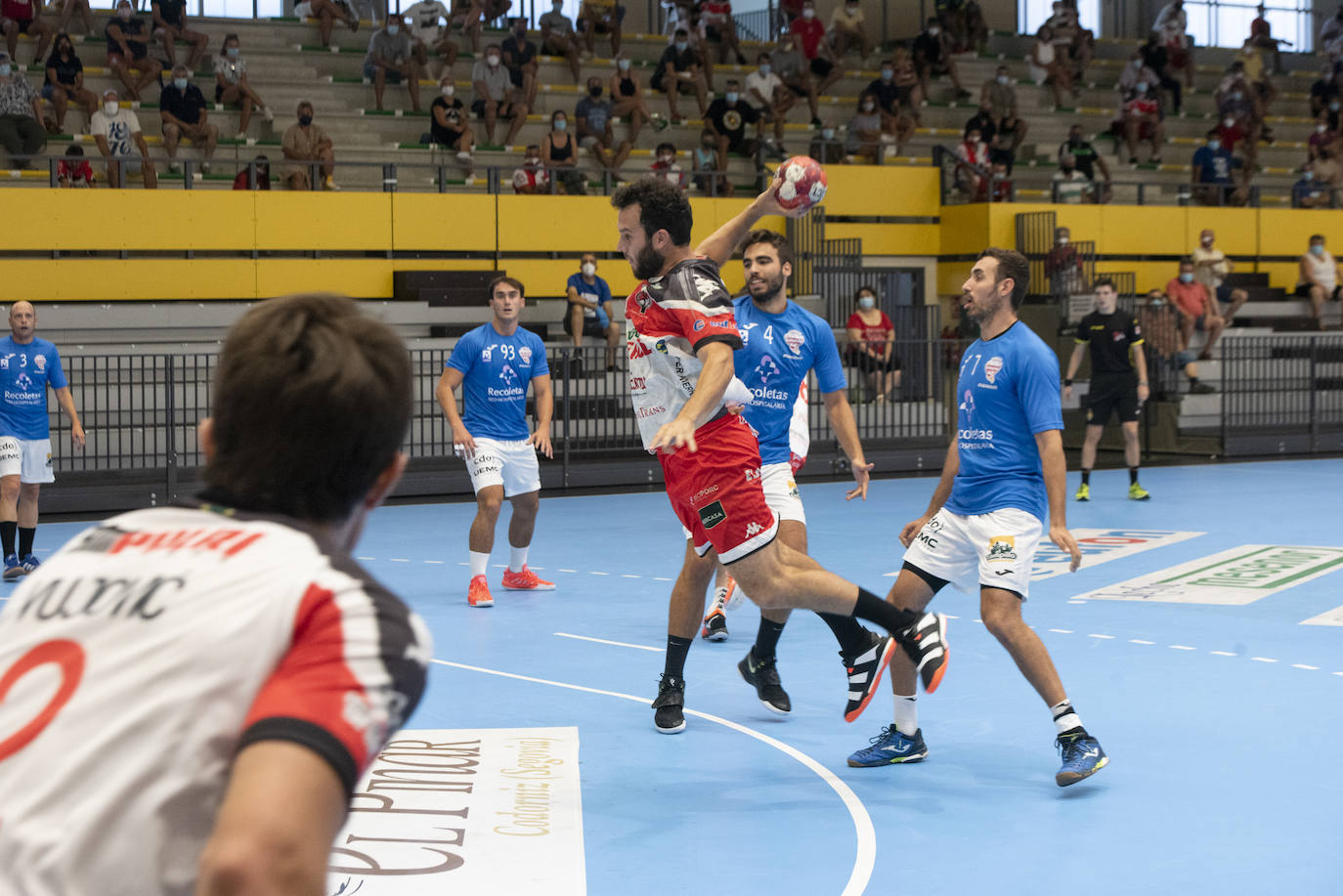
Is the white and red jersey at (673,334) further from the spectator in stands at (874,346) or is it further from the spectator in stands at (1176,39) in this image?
the spectator in stands at (1176,39)

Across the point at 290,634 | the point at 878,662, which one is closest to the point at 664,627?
the point at 878,662

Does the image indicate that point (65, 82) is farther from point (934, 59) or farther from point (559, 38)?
point (934, 59)

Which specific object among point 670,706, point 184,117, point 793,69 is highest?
point 793,69

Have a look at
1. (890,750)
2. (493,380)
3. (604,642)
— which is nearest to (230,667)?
(890,750)

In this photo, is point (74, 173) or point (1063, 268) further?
point (1063, 268)

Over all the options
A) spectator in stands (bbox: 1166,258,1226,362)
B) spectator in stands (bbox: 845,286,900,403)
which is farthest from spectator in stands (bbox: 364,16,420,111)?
spectator in stands (bbox: 1166,258,1226,362)

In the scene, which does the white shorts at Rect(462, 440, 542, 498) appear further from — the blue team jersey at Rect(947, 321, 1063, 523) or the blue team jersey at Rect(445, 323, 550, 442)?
the blue team jersey at Rect(947, 321, 1063, 523)

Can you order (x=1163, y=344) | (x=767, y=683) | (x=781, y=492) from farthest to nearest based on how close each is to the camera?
(x=1163, y=344), (x=781, y=492), (x=767, y=683)

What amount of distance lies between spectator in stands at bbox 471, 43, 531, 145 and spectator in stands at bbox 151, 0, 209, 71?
3.96 metres

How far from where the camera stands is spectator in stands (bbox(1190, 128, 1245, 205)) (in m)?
24.2

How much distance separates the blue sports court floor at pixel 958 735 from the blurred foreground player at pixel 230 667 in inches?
106

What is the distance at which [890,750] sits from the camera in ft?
17.5

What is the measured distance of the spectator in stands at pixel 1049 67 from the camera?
86.6ft

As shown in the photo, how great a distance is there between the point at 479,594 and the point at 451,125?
503 inches
